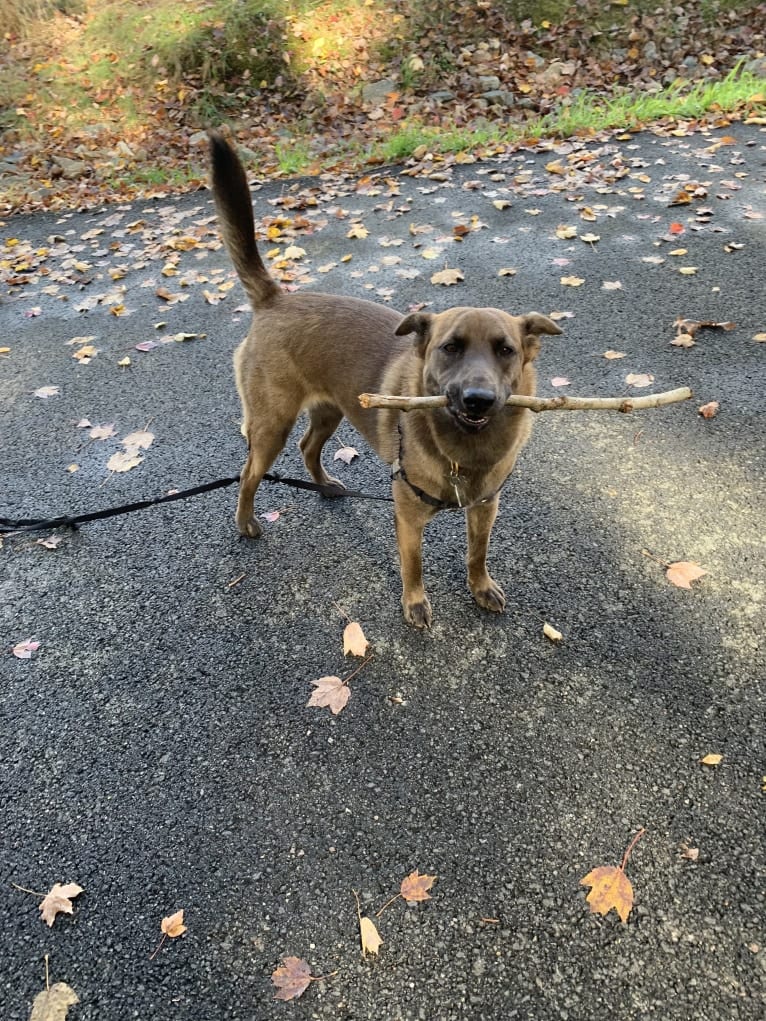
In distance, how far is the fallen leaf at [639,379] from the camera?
4427mm

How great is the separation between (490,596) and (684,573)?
0.96 m

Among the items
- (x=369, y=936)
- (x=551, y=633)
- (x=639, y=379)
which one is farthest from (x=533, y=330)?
(x=369, y=936)

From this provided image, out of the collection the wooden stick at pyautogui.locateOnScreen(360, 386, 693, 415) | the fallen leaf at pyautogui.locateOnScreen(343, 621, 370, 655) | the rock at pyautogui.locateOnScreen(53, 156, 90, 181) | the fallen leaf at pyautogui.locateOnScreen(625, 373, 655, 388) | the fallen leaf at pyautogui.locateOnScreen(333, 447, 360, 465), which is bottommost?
the fallen leaf at pyautogui.locateOnScreen(343, 621, 370, 655)

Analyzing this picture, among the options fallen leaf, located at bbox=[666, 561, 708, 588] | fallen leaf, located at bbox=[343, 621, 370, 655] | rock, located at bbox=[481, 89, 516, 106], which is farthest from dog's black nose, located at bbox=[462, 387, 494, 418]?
rock, located at bbox=[481, 89, 516, 106]

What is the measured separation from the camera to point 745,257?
5.64 m

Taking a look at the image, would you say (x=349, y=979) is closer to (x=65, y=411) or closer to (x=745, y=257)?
(x=65, y=411)

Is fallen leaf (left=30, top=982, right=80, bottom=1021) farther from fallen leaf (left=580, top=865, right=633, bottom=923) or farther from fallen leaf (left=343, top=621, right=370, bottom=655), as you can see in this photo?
fallen leaf (left=580, top=865, right=633, bottom=923)

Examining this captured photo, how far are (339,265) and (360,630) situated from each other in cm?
465

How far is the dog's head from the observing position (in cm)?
230

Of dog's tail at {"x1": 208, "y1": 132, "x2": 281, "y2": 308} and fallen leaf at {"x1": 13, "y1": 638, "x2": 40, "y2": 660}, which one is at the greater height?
dog's tail at {"x1": 208, "y1": 132, "x2": 281, "y2": 308}

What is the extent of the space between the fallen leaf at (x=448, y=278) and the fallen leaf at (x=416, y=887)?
505cm

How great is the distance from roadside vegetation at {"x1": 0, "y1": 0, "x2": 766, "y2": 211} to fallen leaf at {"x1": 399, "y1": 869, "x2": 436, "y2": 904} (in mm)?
9113

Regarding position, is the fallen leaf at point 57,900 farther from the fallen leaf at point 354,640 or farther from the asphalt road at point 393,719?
the fallen leaf at point 354,640

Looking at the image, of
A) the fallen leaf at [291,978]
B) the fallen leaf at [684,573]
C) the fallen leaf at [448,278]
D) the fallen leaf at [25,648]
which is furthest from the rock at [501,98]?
the fallen leaf at [291,978]
